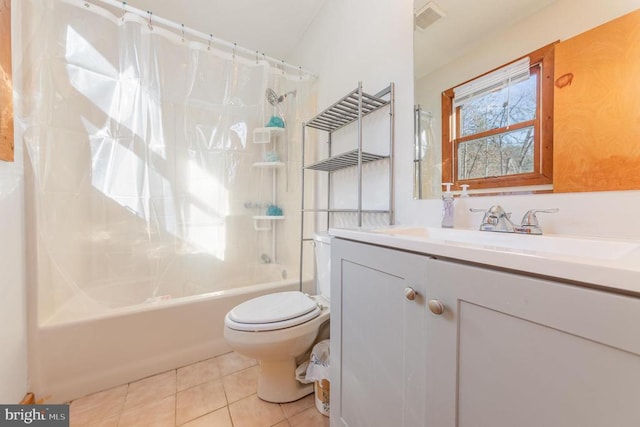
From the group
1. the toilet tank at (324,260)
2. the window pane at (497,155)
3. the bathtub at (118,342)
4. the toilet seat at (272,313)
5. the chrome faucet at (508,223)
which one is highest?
the window pane at (497,155)

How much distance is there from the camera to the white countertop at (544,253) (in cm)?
33

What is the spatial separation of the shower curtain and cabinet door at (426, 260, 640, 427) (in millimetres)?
1646

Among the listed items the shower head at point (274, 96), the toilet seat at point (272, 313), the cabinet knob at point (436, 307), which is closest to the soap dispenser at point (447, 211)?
the cabinet knob at point (436, 307)

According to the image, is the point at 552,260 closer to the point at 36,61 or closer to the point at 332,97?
the point at 332,97

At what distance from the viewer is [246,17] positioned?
1.88 meters

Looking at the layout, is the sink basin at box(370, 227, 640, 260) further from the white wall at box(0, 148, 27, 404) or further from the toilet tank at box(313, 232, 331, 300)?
the white wall at box(0, 148, 27, 404)

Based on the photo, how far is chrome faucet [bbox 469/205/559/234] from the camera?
2.38 feet

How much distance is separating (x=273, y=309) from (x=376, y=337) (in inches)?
24.4

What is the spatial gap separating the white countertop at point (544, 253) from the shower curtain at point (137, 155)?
1.34 meters

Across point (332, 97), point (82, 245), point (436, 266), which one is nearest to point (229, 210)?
point (82, 245)

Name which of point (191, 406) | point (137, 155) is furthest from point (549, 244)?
point (137, 155)

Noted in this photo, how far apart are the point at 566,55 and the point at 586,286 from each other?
2.46ft

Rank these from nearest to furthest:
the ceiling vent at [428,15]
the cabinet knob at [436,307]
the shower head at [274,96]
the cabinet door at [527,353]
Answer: the cabinet door at [527,353] → the cabinet knob at [436,307] → the ceiling vent at [428,15] → the shower head at [274,96]

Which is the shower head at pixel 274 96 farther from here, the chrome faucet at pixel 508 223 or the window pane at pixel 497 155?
the chrome faucet at pixel 508 223
